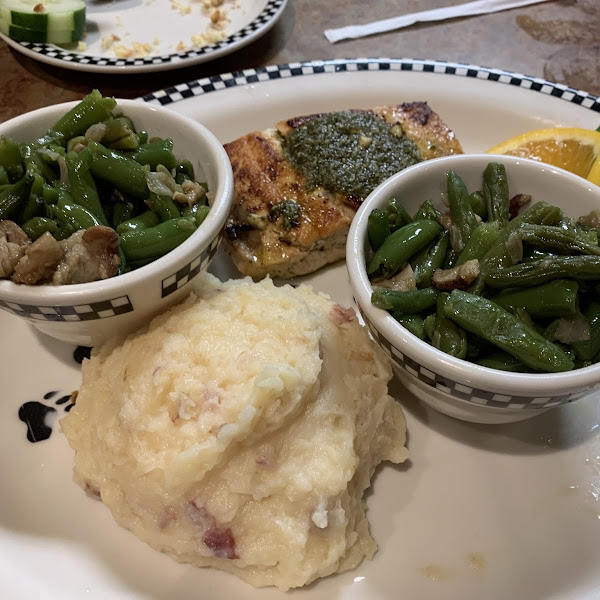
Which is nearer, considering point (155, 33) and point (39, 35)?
point (39, 35)

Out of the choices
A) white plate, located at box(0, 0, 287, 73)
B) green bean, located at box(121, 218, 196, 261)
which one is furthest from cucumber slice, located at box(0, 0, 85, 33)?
green bean, located at box(121, 218, 196, 261)

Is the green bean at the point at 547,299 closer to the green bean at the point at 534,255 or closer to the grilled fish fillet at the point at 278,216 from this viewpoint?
the green bean at the point at 534,255

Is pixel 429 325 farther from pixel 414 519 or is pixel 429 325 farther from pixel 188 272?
pixel 188 272

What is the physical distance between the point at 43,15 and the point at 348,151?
2.95 metres

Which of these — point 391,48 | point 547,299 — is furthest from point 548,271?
point 391,48

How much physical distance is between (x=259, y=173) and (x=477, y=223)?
1.27 meters

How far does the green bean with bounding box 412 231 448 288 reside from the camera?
2.24 meters

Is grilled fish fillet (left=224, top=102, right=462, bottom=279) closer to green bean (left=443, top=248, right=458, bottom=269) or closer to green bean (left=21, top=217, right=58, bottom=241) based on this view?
green bean (left=443, top=248, right=458, bottom=269)

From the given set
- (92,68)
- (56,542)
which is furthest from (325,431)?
(92,68)

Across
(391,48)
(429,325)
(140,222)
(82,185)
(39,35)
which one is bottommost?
(391,48)

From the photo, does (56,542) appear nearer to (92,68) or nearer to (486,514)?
(486,514)

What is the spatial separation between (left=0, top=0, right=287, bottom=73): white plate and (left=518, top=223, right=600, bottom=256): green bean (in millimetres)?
2951

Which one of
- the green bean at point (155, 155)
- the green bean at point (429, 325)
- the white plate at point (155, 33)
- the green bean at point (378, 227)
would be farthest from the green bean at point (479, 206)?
the white plate at point (155, 33)

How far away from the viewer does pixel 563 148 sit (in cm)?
315
